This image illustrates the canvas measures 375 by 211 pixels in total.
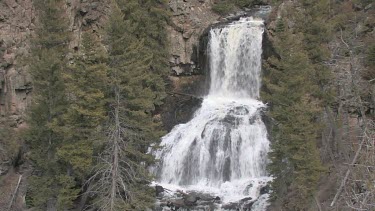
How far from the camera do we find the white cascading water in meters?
28.0

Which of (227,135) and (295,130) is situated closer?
(295,130)

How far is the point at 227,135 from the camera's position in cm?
2991

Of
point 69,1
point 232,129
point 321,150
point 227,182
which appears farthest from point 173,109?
point 321,150

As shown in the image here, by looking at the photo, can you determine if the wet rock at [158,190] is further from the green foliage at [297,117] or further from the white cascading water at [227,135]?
the green foliage at [297,117]

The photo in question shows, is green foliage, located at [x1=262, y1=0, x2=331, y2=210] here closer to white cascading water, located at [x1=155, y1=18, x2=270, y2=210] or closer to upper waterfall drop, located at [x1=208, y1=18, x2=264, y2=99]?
white cascading water, located at [x1=155, y1=18, x2=270, y2=210]

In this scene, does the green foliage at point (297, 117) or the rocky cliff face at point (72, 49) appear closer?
the green foliage at point (297, 117)

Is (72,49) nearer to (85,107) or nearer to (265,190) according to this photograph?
(85,107)

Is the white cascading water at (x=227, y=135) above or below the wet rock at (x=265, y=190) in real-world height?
above

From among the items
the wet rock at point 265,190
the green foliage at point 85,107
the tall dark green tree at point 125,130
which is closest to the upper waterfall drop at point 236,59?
the wet rock at point 265,190

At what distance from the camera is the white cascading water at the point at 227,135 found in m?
28.0

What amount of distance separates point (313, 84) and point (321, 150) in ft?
11.9

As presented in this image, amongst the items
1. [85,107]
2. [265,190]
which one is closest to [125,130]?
[85,107]

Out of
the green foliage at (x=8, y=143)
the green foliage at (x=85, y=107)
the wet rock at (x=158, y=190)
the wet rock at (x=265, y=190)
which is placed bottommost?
the wet rock at (x=158, y=190)

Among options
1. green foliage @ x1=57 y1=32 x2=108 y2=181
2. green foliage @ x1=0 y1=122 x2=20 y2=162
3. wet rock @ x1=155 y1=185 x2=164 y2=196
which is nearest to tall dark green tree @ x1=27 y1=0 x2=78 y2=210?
green foliage @ x1=57 y1=32 x2=108 y2=181
